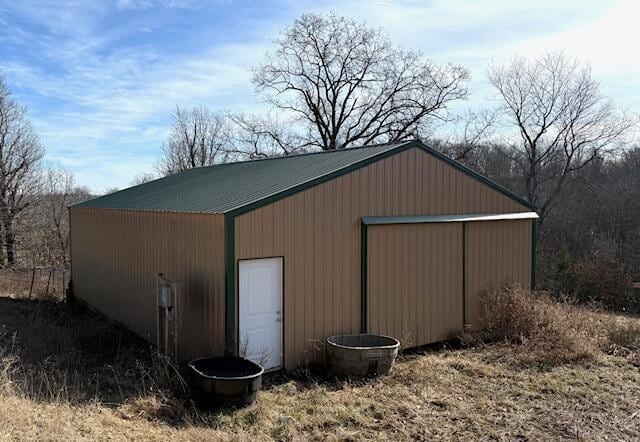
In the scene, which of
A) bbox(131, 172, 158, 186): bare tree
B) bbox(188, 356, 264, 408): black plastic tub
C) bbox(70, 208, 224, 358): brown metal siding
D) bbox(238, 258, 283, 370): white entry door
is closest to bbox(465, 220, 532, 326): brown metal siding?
bbox(238, 258, 283, 370): white entry door

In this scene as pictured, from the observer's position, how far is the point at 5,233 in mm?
28344

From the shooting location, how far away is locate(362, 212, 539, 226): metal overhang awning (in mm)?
9543

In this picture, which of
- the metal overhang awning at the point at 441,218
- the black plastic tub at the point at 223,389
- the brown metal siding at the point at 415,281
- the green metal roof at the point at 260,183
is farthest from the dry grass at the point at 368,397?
the green metal roof at the point at 260,183

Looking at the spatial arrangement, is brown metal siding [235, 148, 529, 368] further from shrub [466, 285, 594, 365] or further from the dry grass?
shrub [466, 285, 594, 365]

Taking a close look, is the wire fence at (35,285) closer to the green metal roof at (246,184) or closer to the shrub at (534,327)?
the green metal roof at (246,184)

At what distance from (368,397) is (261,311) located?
2.09 meters

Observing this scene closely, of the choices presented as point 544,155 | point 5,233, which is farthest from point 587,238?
point 5,233

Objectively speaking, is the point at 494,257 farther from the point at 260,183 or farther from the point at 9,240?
the point at 9,240

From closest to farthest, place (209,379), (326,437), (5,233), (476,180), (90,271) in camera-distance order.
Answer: (326,437)
(209,379)
(476,180)
(90,271)
(5,233)

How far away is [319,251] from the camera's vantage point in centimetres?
894

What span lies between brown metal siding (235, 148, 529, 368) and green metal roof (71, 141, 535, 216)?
15cm

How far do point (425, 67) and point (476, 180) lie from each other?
73.3ft

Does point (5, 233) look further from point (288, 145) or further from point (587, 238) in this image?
point (587, 238)

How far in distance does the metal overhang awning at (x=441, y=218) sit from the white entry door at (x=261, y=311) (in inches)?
80.3
